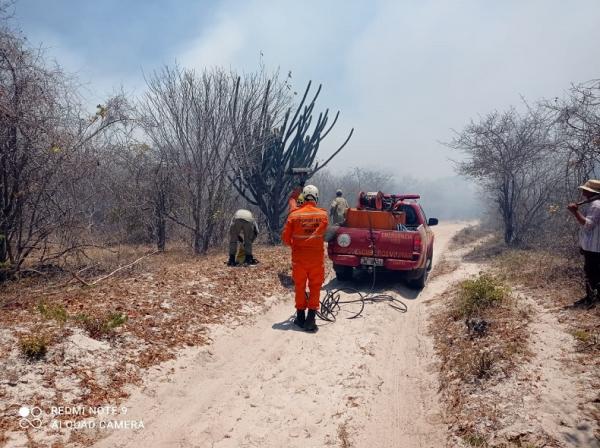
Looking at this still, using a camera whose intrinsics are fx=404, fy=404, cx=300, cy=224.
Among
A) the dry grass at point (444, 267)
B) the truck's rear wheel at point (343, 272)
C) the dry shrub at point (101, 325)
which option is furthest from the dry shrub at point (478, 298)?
the dry shrub at point (101, 325)

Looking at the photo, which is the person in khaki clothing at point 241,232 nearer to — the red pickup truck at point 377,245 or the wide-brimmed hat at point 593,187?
the red pickup truck at point 377,245

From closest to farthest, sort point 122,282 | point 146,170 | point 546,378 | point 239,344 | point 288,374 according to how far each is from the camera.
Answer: point 546,378, point 288,374, point 239,344, point 122,282, point 146,170

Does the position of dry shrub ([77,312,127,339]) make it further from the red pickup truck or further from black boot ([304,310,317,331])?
the red pickup truck

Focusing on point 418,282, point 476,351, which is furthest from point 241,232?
point 476,351

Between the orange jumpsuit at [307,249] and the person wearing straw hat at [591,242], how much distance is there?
3459 millimetres

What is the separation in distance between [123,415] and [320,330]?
3040 millimetres

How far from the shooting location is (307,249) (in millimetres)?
5930

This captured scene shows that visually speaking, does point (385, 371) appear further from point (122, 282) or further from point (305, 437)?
point (122, 282)

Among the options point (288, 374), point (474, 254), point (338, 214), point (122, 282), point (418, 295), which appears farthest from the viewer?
point (474, 254)

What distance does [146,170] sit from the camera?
12609 mm

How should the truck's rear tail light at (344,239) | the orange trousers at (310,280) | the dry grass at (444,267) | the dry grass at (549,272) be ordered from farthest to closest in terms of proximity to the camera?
the dry grass at (444,267)
the truck's rear tail light at (344,239)
the dry grass at (549,272)
the orange trousers at (310,280)

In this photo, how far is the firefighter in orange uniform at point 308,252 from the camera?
5891 millimetres

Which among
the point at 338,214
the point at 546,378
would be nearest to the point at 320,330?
the point at 546,378

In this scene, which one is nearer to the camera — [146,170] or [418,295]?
[418,295]
